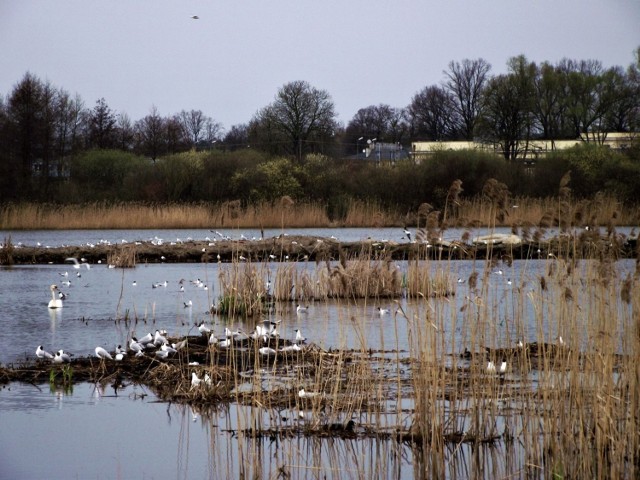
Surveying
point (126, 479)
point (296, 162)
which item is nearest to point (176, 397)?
point (126, 479)

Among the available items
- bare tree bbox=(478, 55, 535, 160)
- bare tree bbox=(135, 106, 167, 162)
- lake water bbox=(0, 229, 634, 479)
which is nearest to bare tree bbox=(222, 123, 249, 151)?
bare tree bbox=(135, 106, 167, 162)

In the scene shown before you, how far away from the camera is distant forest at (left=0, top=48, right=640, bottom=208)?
44.1 metres

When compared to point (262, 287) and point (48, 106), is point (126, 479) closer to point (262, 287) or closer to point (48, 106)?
point (262, 287)

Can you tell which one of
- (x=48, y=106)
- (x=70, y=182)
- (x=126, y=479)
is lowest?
(x=126, y=479)

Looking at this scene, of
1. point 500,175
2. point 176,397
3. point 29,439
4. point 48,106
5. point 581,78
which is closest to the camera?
point 29,439

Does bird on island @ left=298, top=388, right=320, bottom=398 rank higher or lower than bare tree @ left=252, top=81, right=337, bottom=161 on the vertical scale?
lower

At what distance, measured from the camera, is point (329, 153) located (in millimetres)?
60781

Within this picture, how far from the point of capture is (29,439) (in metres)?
8.27

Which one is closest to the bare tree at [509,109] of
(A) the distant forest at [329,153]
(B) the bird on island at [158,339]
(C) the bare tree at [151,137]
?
(A) the distant forest at [329,153]

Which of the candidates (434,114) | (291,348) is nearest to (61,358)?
(291,348)

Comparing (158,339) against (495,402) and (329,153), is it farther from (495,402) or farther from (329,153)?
(329,153)

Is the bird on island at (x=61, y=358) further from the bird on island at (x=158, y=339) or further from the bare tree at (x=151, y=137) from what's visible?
the bare tree at (x=151, y=137)

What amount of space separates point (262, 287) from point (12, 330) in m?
3.94

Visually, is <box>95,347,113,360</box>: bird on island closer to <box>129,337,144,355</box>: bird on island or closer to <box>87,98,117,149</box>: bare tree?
<box>129,337,144,355</box>: bird on island
